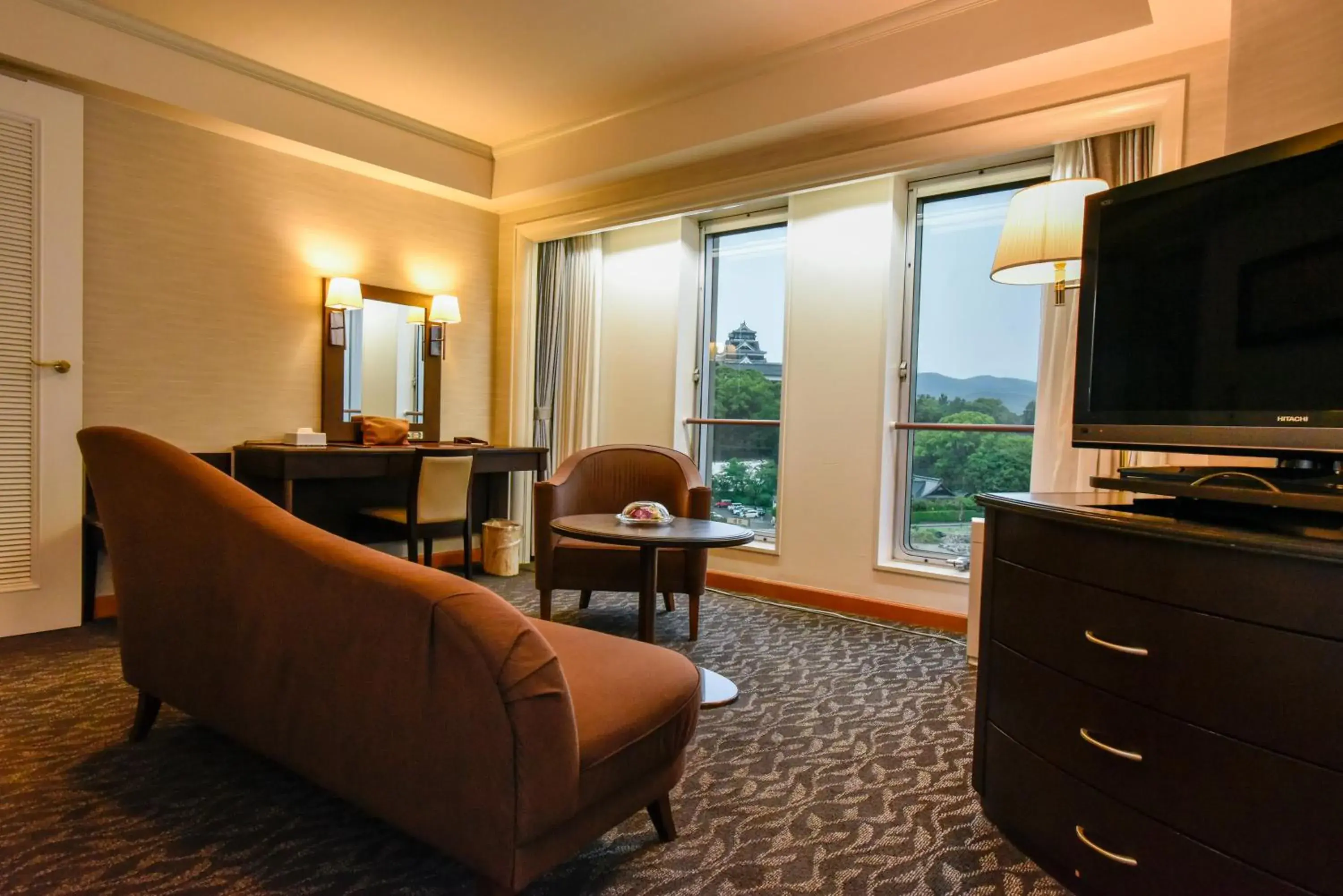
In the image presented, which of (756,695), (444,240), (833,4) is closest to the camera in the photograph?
(756,695)

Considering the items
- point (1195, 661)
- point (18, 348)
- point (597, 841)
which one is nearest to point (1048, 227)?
point (1195, 661)

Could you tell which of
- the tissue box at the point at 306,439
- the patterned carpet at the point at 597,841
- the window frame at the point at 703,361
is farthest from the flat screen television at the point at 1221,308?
the tissue box at the point at 306,439

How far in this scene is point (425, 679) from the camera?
4.00 feet

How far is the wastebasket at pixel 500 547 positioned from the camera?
4.77m

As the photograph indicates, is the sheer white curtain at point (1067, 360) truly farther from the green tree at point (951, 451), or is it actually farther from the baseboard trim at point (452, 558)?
the baseboard trim at point (452, 558)

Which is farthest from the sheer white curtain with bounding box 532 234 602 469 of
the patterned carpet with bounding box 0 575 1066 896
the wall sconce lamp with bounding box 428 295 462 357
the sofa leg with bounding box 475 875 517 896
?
the sofa leg with bounding box 475 875 517 896

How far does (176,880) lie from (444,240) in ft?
13.4

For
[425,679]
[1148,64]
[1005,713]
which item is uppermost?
[1148,64]

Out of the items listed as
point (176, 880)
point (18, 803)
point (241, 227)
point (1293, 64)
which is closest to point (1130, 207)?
point (1293, 64)

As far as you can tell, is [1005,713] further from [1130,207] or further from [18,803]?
[18,803]

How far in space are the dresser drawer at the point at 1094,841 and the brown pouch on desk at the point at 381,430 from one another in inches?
146

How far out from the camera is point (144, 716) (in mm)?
2113

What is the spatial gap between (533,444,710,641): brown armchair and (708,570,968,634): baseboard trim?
78 cm

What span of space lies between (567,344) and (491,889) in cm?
419
